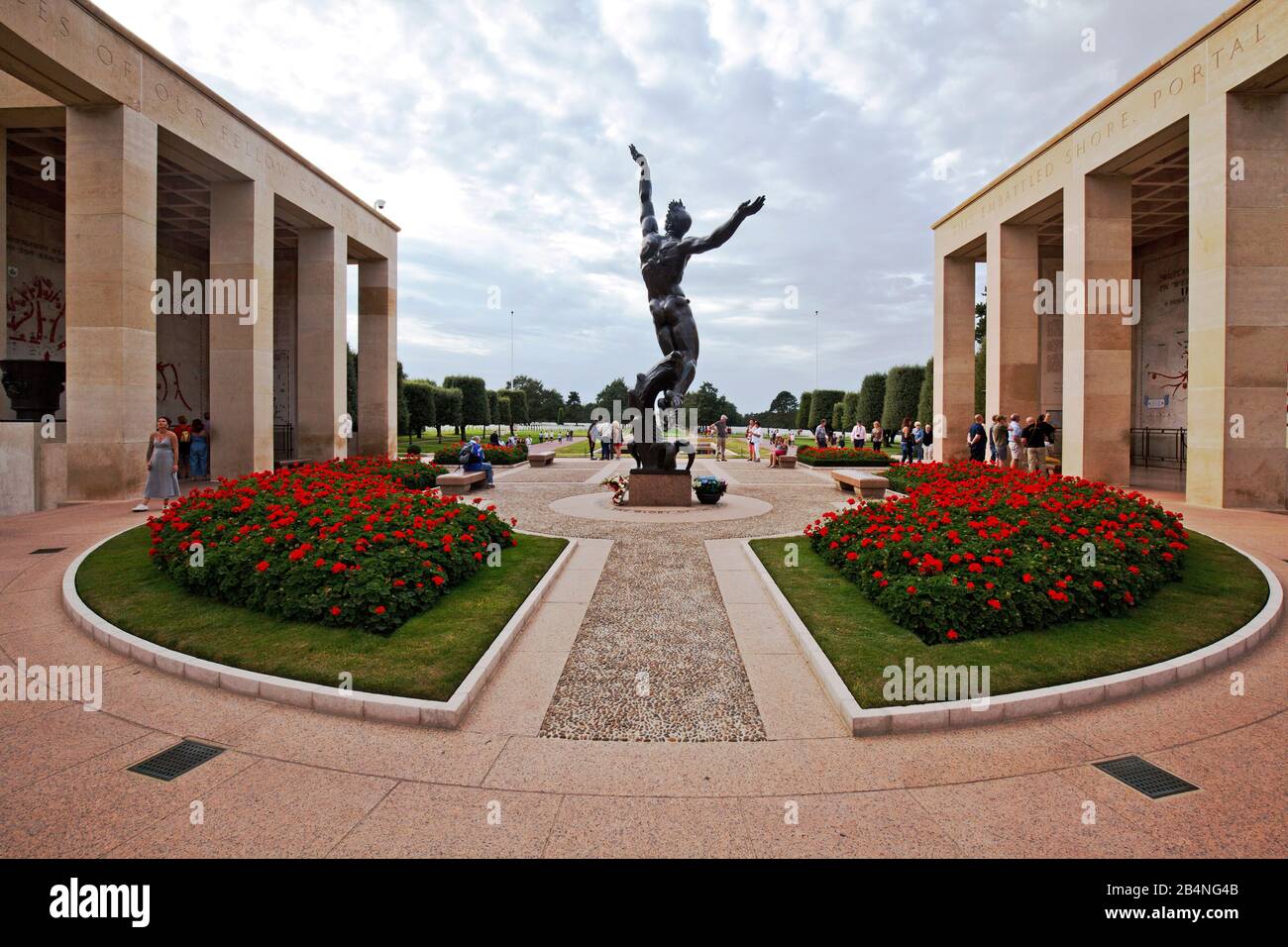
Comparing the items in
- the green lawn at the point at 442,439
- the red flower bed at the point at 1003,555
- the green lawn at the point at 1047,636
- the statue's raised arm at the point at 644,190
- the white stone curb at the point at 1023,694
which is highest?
the statue's raised arm at the point at 644,190

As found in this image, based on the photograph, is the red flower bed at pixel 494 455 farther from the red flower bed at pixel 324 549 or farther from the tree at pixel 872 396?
the tree at pixel 872 396

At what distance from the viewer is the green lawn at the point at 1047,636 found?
5297mm

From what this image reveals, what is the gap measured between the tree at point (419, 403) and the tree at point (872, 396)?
32549mm

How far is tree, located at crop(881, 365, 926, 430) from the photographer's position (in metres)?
41.6

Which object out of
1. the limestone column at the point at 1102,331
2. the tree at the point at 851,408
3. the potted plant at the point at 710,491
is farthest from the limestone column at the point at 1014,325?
the tree at the point at 851,408

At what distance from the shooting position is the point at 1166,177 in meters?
19.4

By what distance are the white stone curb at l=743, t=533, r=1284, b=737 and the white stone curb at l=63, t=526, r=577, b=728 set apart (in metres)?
2.77

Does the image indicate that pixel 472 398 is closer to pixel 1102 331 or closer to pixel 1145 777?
pixel 1102 331

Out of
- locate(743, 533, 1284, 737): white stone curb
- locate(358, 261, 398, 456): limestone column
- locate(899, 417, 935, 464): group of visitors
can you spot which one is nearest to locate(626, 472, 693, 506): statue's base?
locate(743, 533, 1284, 737): white stone curb

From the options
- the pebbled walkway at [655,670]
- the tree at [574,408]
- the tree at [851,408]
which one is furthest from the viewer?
the tree at [574,408]

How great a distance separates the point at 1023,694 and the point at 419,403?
49426mm

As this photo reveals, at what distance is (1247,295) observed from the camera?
1339cm

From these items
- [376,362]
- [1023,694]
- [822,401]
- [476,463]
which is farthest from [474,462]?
[822,401]
